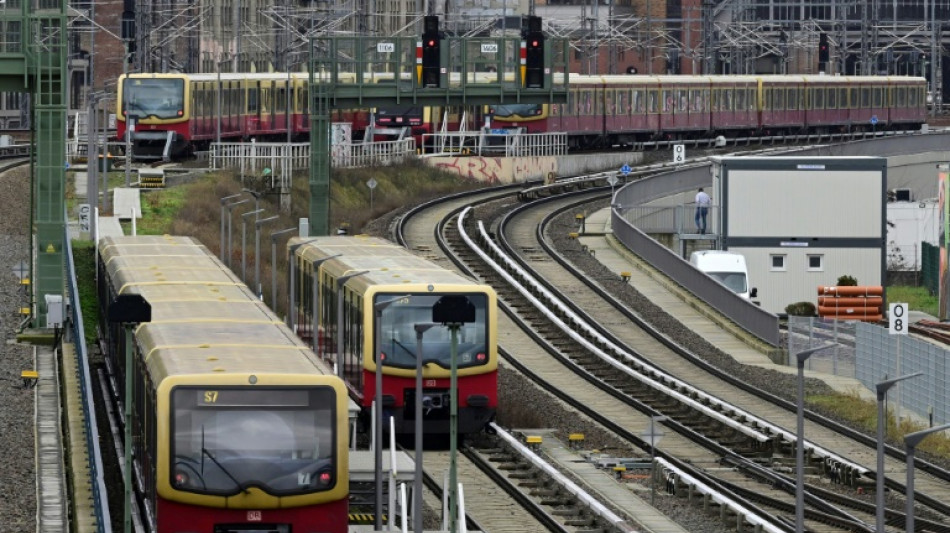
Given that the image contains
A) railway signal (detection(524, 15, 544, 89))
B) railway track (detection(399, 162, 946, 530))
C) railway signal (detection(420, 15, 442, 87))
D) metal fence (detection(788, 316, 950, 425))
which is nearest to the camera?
railway track (detection(399, 162, 946, 530))

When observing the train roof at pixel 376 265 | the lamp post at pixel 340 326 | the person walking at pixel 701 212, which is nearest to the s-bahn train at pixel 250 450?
the train roof at pixel 376 265

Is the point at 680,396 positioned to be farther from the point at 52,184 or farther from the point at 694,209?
the point at 694,209

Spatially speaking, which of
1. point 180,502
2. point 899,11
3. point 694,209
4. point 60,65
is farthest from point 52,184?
point 899,11

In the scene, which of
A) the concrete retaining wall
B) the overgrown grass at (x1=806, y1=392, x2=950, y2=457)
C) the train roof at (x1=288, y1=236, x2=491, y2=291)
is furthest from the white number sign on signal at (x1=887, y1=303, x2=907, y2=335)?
the concrete retaining wall

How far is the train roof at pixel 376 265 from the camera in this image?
88.1 feet

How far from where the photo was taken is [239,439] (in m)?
18.7

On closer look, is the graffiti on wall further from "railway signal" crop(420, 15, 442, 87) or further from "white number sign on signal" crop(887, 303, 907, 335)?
"white number sign on signal" crop(887, 303, 907, 335)

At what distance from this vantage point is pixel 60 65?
3538 centimetres

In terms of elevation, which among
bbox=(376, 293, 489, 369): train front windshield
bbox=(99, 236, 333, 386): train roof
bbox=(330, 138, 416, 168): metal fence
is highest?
bbox=(330, 138, 416, 168): metal fence

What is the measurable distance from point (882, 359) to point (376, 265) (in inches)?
490

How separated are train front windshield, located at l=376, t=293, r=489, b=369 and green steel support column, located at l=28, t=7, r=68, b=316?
11.0 meters

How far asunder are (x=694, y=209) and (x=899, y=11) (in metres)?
86.1

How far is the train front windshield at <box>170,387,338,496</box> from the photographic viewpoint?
61.2 ft

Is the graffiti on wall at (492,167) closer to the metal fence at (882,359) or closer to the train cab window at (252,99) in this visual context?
the train cab window at (252,99)
